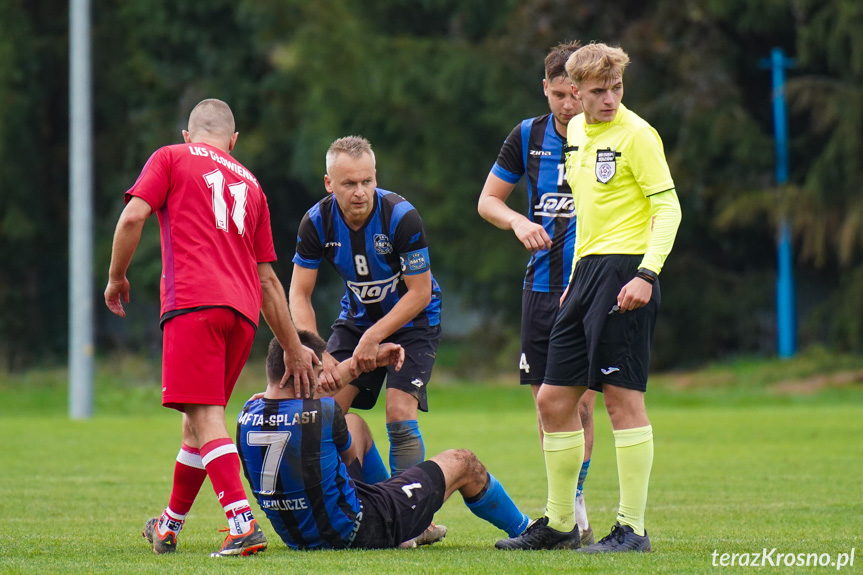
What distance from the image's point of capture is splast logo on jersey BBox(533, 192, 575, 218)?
6.26m

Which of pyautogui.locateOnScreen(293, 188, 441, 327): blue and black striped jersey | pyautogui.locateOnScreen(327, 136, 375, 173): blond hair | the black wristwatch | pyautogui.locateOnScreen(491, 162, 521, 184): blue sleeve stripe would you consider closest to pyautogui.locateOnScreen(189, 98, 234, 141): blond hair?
pyautogui.locateOnScreen(327, 136, 375, 173): blond hair

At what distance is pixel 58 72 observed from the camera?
28.9 m

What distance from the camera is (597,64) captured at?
200 inches

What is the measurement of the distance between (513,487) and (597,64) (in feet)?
13.9

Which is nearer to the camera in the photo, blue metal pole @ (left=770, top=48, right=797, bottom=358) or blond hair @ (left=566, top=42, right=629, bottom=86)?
blond hair @ (left=566, top=42, right=629, bottom=86)

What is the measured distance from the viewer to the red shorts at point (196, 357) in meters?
5.23

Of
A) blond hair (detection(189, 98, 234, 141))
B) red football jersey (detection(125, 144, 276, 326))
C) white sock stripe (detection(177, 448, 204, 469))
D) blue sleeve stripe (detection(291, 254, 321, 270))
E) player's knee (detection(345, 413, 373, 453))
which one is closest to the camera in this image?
red football jersey (detection(125, 144, 276, 326))

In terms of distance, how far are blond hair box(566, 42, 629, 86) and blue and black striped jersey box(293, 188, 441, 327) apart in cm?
134

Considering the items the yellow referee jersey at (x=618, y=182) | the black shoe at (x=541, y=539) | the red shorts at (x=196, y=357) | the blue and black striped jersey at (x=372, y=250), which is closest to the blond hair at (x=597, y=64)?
the yellow referee jersey at (x=618, y=182)

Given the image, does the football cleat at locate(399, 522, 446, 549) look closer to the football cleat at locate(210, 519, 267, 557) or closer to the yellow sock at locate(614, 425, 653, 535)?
the football cleat at locate(210, 519, 267, 557)

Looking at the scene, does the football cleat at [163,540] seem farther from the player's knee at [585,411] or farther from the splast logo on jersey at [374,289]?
the player's knee at [585,411]

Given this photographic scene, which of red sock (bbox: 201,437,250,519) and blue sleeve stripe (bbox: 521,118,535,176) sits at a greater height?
blue sleeve stripe (bbox: 521,118,535,176)

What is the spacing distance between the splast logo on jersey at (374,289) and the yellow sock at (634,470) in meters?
1.68

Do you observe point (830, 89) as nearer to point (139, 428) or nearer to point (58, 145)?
point (139, 428)
